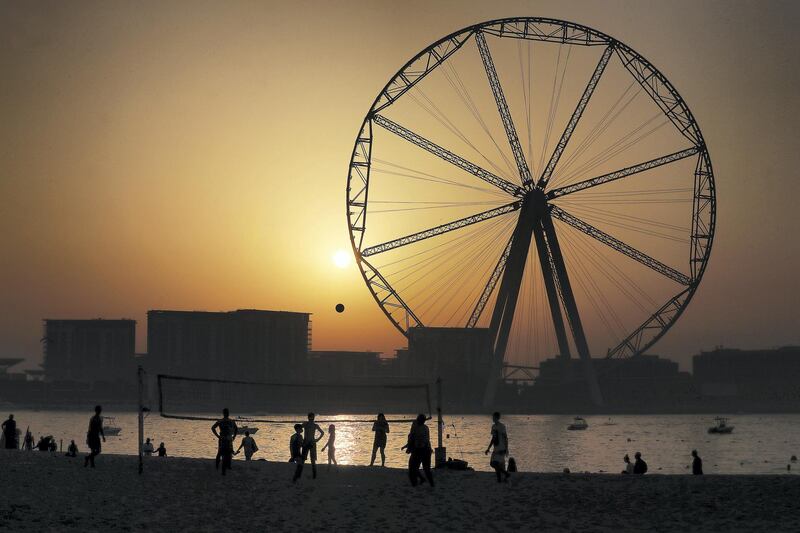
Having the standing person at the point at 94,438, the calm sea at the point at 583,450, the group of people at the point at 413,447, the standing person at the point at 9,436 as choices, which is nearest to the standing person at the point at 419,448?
the group of people at the point at 413,447

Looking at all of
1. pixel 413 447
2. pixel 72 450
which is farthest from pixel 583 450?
pixel 413 447

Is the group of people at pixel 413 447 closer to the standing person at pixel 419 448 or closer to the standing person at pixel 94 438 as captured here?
the standing person at pixel 419 448

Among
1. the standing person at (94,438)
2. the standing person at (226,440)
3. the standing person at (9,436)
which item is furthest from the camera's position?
the standing person at (9,436)

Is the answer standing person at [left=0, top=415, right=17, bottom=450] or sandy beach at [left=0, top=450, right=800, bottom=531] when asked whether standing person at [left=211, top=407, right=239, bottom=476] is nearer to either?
sandy beach at [left=0, top=450, right=800, bottom=531]

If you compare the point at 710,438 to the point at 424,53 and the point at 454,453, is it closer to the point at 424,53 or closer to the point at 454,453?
the point at 454,453

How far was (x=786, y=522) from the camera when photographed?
2608cm

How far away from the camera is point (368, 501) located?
28.5 meters

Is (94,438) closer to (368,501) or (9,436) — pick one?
(368,501)

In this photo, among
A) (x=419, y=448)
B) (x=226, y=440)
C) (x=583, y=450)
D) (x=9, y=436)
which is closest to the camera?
(x=419, y=448)

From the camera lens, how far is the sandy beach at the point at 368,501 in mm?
25750

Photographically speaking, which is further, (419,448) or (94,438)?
(94,438)

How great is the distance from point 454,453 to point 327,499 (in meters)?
91.8

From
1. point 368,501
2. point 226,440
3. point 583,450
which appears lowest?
point 583,450

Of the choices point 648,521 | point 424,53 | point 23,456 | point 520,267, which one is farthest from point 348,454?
point 648,521
